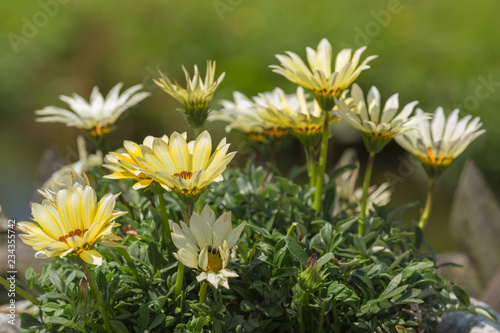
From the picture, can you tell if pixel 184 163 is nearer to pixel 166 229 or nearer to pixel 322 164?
pixel 166 229

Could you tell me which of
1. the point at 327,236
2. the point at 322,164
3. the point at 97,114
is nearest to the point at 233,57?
the point at 97,114

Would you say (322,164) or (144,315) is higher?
(322,164)

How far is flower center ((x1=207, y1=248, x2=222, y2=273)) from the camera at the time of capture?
2.19 ft

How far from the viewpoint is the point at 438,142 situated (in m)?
0.91

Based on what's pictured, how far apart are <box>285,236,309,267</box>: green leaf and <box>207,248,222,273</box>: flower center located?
118 mm

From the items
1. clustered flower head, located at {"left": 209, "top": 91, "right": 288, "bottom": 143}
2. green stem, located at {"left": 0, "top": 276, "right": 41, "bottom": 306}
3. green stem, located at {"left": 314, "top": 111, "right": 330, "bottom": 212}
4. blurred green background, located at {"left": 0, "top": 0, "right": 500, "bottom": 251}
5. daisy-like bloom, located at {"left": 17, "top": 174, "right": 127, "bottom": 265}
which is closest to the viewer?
daisy-like bloom, located at {"left": 17, "top": 174, "right": 127, "bottom": 265}

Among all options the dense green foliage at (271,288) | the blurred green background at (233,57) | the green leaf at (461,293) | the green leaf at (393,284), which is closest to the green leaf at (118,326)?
the dense green foliage at (271,288)

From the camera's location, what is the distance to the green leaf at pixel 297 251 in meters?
0.75

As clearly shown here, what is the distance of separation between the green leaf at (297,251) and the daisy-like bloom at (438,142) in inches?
11.0

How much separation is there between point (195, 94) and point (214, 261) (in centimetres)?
28

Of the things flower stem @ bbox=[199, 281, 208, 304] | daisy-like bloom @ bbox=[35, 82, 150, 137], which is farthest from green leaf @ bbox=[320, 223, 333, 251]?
daisy-like bloom @ bbox=[35, 82, 150, 137]

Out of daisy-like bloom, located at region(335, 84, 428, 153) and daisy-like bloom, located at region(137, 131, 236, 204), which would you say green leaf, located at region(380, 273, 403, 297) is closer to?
daisy-like bloom, located at region(335, 84, 428, 153)

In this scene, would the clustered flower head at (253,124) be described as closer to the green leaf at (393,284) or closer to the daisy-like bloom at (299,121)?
the daisy-like bloom at (299,121)

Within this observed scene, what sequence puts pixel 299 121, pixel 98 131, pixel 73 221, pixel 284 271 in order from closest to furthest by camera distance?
pixel 73 221 < pixel 284 271 < pixel 299 121 < pixel 98 131
